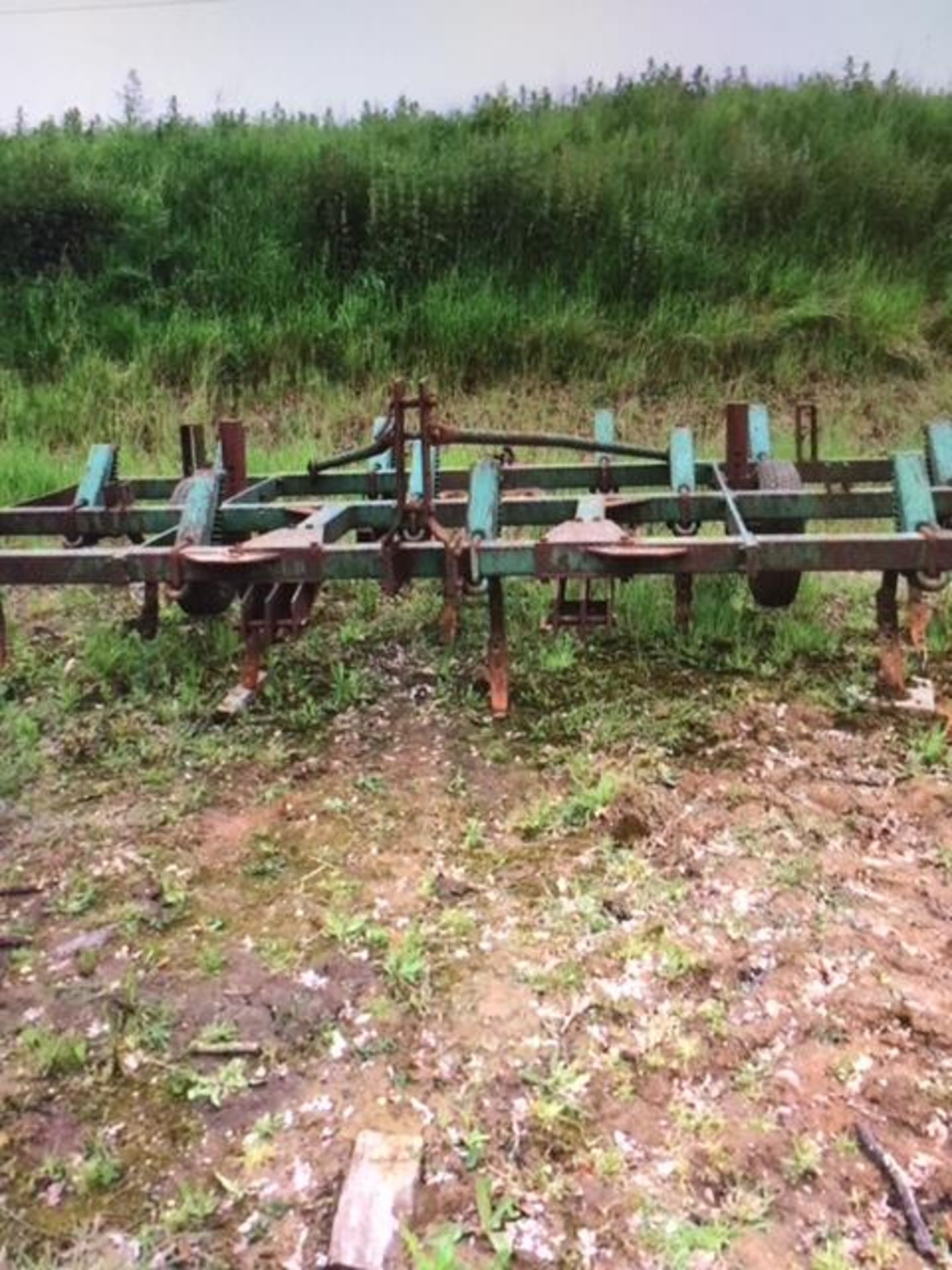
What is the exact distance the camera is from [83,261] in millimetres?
10797

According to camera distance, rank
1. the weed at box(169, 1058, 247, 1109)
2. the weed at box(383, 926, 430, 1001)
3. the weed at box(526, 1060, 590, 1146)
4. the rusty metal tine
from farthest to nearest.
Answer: the rusty metal tine
the weed at box(383, 926, 430, 1001)
the weed at box(169, 1058, 247, 1109)
the weed at box(526, 1060, 590, 1146)

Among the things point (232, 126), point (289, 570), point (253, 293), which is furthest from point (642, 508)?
point (232, 126)

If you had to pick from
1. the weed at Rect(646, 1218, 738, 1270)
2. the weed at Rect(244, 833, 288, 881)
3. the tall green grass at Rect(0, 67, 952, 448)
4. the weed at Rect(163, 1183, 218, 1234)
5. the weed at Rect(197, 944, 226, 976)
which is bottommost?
the weed at Rect(163, 1183, 218, 1234)

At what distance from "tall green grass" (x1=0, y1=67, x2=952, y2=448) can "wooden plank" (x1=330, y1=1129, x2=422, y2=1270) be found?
7.35 meters

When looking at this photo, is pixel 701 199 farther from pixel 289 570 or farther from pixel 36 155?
pixel 289 570

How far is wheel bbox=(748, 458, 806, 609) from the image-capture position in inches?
184

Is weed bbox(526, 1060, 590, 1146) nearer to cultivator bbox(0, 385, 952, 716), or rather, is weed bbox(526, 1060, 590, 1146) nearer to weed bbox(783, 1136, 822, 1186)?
weed bbox(783, 1136, 822, 1186)

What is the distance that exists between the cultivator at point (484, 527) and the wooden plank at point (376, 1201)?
193 cm

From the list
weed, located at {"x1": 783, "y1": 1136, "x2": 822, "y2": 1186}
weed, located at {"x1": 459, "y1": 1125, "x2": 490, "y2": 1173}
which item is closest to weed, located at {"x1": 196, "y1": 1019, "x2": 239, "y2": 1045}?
weed, located at {"x1": 459, "y1": 1125, "x2": 490, "y2": 1173}

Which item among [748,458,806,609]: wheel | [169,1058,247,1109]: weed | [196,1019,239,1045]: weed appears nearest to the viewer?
[169,1058,247,1109]: weed

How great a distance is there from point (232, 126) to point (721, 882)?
11.8m

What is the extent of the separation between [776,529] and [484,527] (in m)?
1.61

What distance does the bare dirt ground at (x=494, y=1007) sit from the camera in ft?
6.72

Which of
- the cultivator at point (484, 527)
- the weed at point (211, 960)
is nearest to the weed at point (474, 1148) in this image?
the weed at point (211, 960)
